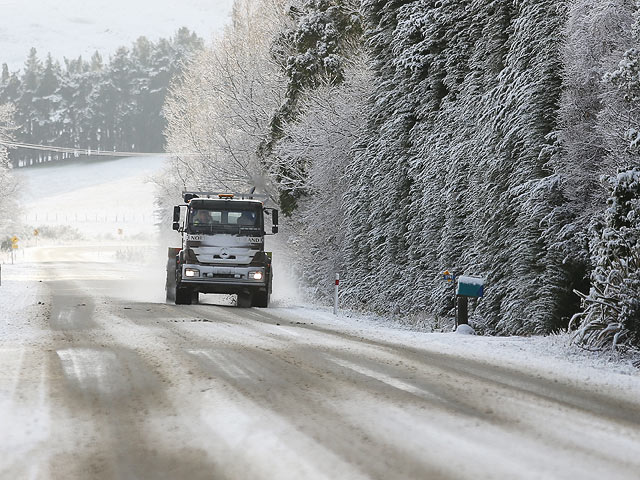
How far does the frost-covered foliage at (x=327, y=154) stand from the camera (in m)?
25.3

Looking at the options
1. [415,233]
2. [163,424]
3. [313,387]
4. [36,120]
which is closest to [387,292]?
[415,233]

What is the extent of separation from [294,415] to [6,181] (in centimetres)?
5692

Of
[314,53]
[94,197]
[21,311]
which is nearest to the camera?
[21,311]

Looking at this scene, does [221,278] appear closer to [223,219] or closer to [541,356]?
[223,219]

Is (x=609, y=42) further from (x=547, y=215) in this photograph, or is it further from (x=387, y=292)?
(x=387, y=292)

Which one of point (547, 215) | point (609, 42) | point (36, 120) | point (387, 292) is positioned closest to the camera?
point (609, 42)

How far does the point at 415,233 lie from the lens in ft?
62.0

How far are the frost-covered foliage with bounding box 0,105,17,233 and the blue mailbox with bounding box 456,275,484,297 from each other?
4408cm

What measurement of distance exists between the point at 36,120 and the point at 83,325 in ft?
415

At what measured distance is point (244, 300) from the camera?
20.9m

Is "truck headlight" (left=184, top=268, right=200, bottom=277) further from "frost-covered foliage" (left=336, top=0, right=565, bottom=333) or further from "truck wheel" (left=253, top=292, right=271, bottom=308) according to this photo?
"frost-covered foliage" (left=336, top=0, right=565, bottom=333)

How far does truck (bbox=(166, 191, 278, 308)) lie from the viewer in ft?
65.7

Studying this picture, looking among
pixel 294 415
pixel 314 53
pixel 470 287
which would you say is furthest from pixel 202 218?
pixel 294 415

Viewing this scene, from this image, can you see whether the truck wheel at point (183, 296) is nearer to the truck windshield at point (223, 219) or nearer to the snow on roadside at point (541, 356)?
the truck windshield at point (223, 219)
